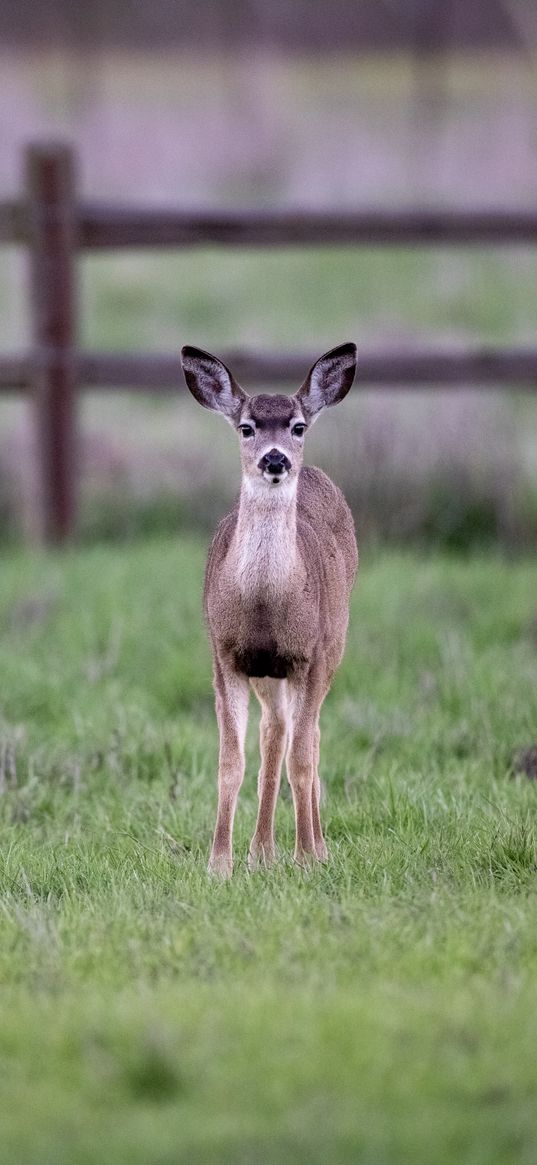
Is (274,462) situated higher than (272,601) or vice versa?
(274,462)

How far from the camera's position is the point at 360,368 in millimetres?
9289

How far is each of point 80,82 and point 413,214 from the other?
23572 mm

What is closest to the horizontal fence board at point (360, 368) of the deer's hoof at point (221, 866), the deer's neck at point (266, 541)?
the deer's neck at point (266, 541)

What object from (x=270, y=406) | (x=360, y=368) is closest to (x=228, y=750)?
(x=270, y=406)

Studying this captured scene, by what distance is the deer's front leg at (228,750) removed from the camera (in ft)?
15.7

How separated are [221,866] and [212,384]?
1.38m

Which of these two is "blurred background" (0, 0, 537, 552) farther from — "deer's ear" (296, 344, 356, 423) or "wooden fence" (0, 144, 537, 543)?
"deer's ear" (296, 344, 356, 423)

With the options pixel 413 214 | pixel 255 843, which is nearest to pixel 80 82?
pixel 413 214

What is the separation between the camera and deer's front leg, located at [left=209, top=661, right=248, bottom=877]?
4.77m

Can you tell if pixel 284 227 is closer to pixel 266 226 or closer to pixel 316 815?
pixel 266 226

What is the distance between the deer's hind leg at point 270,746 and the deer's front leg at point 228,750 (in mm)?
112

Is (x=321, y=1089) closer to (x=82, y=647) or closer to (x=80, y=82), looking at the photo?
(x=82, y=647)

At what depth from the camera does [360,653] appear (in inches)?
280

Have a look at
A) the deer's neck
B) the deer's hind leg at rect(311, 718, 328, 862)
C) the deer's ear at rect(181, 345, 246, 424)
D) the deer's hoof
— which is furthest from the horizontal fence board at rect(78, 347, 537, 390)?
the deer's hoof
